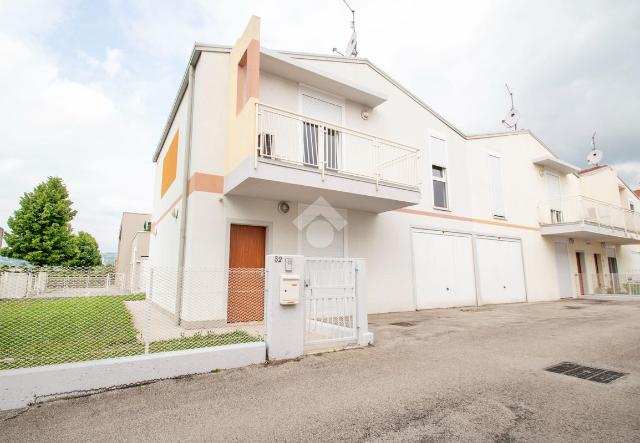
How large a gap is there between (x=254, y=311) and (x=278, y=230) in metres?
2.08

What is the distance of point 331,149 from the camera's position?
29.4 feet

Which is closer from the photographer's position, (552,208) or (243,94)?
(243,94)

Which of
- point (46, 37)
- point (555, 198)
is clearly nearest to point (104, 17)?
point (46, 37)

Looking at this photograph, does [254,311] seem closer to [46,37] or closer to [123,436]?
[123,436]

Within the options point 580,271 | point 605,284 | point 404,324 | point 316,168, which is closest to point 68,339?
point 316,168

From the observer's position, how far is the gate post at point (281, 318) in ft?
15.3

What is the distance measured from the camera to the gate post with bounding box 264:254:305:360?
4.65 m

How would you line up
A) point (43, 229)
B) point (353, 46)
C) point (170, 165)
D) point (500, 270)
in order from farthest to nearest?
point (43, 229), point (500, 270), point (353, 46), point (170, 165)

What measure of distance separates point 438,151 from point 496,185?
376 centimetres

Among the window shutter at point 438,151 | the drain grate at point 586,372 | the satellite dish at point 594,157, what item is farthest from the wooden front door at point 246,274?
the satellite dish at point 594,157

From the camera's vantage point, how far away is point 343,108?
9555 millimetres

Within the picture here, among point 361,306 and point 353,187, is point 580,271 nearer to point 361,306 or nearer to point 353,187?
point 353,187

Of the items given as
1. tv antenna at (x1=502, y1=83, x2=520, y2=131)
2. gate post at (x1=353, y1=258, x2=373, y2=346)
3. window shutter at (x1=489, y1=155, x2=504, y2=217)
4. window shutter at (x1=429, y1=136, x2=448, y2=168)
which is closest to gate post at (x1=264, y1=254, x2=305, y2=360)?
gate post at (x1=353, y1=258, x2=373, y2=346)

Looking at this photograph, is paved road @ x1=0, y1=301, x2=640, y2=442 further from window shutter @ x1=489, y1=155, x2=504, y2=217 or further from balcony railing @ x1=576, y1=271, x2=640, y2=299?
balcony railing @ x1=576, y1=271, x2=640, y2=299
